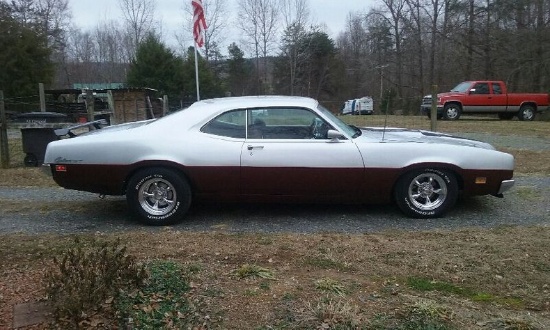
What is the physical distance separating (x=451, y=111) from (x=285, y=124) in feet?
55.7

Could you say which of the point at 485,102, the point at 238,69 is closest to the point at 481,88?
the point at 485,102

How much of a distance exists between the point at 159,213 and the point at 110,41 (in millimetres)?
51379

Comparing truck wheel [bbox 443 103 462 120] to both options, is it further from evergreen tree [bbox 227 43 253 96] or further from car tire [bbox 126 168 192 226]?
evergreen tree [bbox 227 43 253 96]

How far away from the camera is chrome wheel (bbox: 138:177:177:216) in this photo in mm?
5117

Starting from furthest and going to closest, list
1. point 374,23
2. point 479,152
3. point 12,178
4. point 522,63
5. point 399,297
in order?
point 374,23 < point 522,63 < point 12,178 < point 479,152 < point 399,297

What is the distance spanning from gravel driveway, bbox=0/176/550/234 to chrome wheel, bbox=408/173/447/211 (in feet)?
0.58

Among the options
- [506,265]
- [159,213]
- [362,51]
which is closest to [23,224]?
Answer: [159,213]

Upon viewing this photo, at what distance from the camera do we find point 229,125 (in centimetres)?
522

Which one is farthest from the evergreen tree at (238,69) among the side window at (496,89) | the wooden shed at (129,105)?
the wooden shed at (129,105)

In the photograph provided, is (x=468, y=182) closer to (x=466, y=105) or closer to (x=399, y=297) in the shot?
(x=399, y=297)

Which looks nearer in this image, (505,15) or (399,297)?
(399,297)

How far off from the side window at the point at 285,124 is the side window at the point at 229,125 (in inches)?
3.3

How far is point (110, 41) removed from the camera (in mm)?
51938

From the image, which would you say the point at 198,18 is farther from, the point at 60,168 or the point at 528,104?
the point at 528,104
